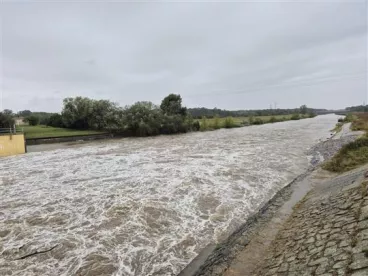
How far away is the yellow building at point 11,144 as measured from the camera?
23953 mm

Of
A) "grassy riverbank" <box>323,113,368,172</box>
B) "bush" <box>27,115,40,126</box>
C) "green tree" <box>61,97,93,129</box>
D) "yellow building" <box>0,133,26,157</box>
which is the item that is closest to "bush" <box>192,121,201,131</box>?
"green tree" <box>61,97,93,129</box>

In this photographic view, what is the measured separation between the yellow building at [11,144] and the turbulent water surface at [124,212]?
A: 29.9ft

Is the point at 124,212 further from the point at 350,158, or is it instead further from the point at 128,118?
the point at 128,118

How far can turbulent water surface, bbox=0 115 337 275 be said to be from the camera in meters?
6.06

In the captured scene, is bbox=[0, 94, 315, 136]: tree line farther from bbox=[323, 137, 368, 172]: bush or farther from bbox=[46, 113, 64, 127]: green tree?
bbox=[323, 137, 368, 172]: bush

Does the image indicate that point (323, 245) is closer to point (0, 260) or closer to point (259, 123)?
point (0, 260)

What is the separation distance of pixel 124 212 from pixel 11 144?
2129 centimetres

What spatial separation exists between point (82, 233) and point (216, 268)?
4.25 m

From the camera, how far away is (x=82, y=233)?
24.4ft

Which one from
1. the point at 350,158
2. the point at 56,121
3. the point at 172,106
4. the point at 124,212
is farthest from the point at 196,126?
the point at 124,212

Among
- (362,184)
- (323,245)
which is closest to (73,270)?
(323,245)

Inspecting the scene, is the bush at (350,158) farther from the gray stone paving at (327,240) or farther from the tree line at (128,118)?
the tree line at (128,118)

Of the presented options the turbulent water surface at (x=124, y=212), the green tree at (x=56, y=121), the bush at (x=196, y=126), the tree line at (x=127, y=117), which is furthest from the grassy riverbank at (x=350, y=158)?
the green tree at (x=56, y=121)

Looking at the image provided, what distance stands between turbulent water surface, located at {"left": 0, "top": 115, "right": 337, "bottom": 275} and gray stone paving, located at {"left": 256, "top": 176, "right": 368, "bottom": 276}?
6.19 feet
